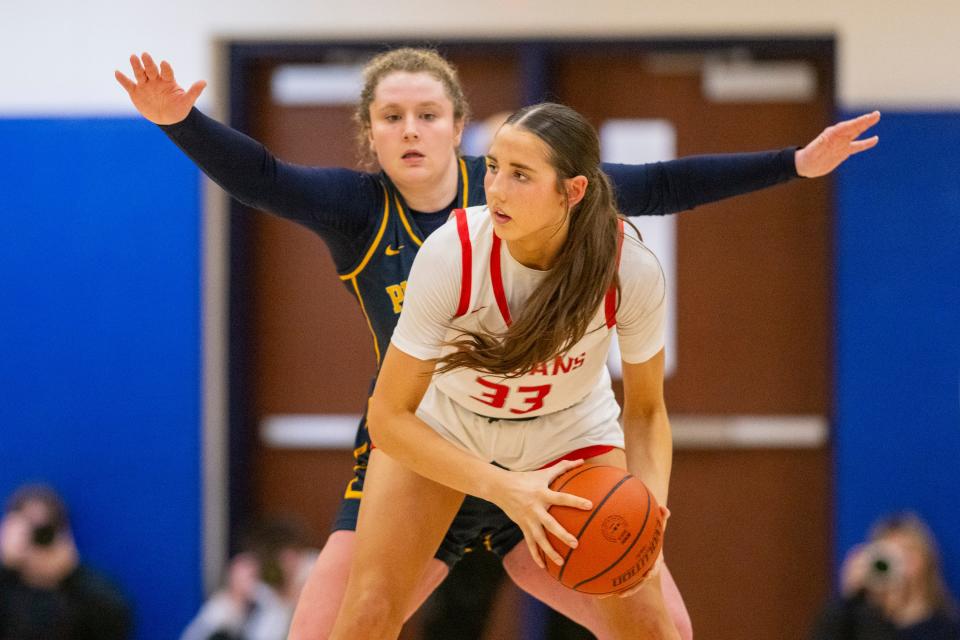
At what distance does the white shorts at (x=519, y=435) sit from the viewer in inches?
118

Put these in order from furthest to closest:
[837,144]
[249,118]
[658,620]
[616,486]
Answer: [249,118] < [837,144] < [658,620] < [616,486]

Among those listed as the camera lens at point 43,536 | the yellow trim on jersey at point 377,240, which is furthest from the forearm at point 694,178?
the camera lens at point 43,536

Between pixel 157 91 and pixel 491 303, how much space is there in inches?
37.5

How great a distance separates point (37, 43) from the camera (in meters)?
5.79

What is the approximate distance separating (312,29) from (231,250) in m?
1.06

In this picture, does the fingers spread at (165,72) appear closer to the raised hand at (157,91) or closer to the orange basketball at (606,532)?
the raised hand at (157,91)

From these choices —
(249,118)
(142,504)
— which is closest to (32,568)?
(142,504)

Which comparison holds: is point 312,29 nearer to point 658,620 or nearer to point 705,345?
point 705,345

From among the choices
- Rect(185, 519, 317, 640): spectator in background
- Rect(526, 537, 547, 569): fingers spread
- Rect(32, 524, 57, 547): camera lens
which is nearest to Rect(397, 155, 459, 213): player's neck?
Rect(526, 537, 547, 569): fingers spread

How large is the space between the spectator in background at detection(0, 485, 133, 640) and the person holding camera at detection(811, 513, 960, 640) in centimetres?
288

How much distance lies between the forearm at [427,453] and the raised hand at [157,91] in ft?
2.83

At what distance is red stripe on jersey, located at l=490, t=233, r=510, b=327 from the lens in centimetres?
274

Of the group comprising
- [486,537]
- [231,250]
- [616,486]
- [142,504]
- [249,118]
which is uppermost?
[249,118]

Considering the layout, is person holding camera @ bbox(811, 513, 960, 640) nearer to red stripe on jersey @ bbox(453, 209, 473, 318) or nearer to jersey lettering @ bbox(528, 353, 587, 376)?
jersey lettering @ bbox(528, 353, 587, 376)
